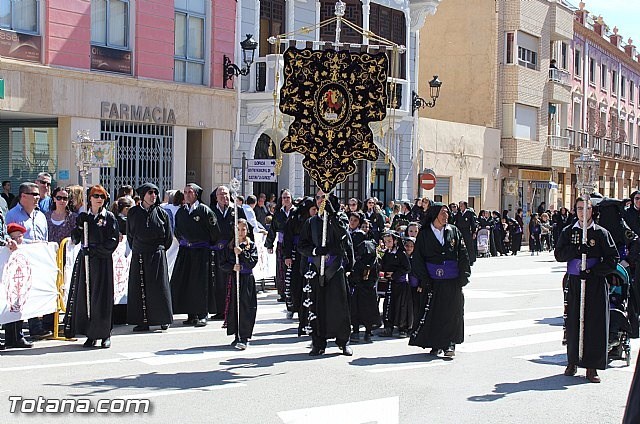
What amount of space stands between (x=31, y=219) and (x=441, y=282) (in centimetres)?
504

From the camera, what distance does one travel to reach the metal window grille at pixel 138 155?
20922 millimetres

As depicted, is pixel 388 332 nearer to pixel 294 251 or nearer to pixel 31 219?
pixel 294 251

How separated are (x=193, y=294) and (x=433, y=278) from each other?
3891mm

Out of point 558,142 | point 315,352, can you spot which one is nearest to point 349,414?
point 315,352

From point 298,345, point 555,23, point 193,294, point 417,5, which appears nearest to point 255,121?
point 417,5

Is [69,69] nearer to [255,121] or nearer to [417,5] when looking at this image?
[255,121]

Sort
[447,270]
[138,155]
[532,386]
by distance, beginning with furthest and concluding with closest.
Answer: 1. [138,155]
2. [447,270]
3. [532,386]

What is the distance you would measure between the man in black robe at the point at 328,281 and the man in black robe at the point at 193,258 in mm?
2533

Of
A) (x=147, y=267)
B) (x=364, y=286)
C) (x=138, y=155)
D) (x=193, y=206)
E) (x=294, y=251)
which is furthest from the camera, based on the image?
(x=138, y=155)

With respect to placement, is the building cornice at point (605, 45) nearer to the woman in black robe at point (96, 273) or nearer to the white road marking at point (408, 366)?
the white road marking at point (408, 366)

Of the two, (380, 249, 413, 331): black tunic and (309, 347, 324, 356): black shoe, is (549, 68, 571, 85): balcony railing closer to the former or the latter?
(380, 249, 413, 331): black tunic

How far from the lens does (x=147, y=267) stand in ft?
41.4

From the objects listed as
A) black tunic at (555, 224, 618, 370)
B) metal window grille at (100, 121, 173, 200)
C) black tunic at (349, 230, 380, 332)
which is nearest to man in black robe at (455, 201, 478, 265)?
metal window grille at (100, 121, 173, 200)

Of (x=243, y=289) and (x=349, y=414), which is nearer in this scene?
(x=349, y=414)
